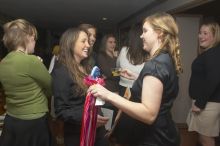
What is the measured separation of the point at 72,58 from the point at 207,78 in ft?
4.27

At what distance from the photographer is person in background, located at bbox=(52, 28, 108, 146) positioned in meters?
1.78

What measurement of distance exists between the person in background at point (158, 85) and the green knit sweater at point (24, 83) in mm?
667

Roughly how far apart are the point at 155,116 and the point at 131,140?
23 cm

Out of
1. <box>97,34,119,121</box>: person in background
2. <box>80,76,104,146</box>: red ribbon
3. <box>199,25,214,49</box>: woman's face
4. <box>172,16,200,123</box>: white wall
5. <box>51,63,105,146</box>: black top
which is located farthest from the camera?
<box>172,16,200,123</box>: white wall

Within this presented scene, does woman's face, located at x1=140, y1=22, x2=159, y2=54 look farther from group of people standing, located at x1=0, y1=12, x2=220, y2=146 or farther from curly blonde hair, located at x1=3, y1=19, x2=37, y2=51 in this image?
curly blonde hair, located at x1=3, y1=19, x2=37, y2=51

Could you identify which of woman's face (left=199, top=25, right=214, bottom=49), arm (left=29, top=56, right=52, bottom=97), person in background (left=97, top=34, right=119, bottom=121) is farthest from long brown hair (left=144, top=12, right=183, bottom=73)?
person in background (left=97, top=34, right=119, bottom=121)

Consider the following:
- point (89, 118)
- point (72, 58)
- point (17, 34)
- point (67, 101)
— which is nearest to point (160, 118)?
point (89, 118)

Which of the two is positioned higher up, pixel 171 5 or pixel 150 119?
pixel 171 5

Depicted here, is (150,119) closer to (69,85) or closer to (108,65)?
(69,85)

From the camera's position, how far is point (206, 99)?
2.62 m

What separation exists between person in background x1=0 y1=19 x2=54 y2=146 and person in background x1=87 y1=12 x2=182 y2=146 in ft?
2.24

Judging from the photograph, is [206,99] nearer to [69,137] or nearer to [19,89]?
[69,137]

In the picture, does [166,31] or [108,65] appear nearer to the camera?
[166,31]

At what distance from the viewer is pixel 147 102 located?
1.30 meters
